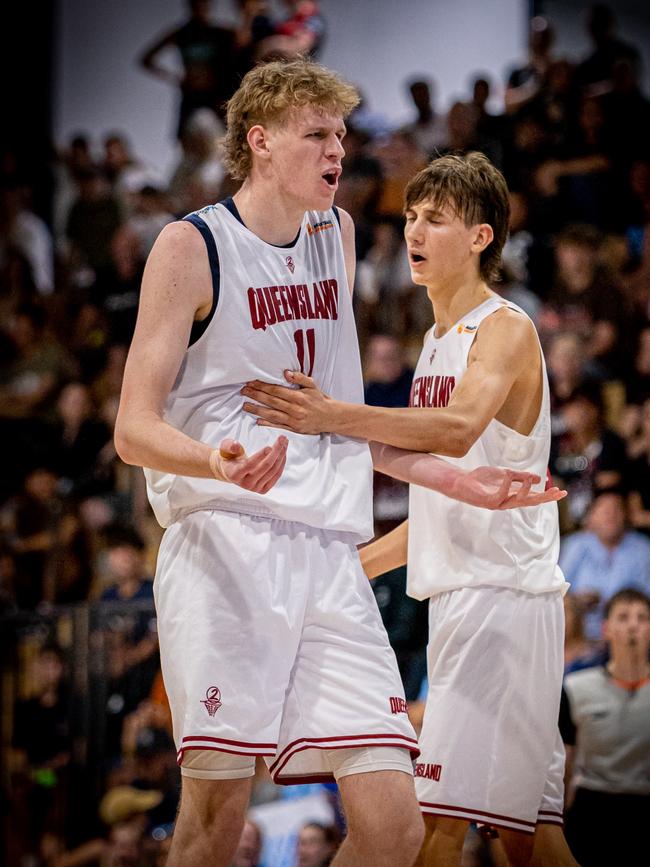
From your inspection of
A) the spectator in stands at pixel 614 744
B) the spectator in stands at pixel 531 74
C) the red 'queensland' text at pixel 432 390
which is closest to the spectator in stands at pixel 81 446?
the spectator in stands at pixel 531 74

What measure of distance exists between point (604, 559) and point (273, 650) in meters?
4.15

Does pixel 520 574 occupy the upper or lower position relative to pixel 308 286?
lower

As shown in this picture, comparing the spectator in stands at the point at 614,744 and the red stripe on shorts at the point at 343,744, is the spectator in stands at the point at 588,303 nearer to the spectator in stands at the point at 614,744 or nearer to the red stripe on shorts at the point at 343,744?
the spectator in stands at the point at 614,744

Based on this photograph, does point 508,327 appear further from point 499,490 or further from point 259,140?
point 259,140

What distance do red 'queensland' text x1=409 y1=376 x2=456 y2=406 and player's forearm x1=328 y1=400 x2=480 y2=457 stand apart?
0.96ft

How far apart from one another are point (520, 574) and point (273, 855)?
3.81 m

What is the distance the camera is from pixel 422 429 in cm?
344

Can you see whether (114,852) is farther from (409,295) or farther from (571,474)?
(409,295)

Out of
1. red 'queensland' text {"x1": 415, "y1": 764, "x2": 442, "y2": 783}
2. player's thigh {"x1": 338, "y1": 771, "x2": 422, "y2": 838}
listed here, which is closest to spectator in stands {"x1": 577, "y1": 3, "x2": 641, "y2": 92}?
red 'queensland' text {"x1": 415, "y1": 764, "x2": 442, "y2": 783}

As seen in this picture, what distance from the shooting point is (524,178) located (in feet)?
28.5

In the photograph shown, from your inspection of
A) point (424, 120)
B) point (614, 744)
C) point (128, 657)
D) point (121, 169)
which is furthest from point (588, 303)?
point (121, 169)

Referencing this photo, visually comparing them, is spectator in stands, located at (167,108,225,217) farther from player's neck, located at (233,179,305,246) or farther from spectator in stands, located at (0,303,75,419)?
player's neck, located at (233,179,305,246)

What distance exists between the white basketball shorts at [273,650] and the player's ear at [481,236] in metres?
1.16

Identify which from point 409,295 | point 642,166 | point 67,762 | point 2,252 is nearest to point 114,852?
point 67,762
